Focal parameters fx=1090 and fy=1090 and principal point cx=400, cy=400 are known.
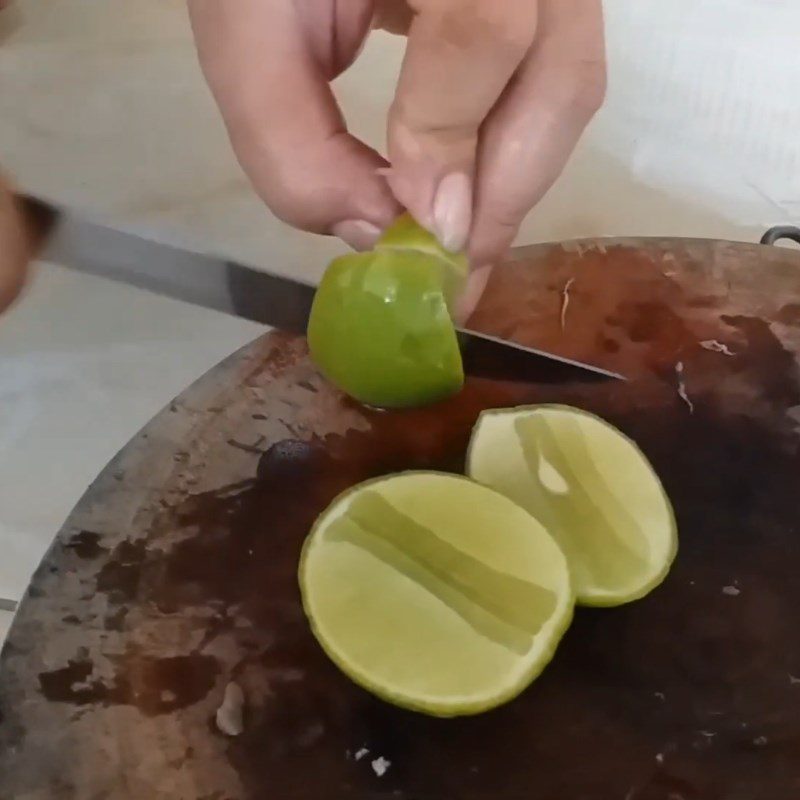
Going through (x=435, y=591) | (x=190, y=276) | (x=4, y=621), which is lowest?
(x=4, y=621)

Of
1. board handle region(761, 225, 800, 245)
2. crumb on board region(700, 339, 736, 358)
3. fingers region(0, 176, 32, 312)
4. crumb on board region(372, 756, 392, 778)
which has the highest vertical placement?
fingers region(0, 176, 32, 312)

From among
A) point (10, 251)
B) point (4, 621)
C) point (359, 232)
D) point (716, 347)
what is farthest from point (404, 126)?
point (4, 621)

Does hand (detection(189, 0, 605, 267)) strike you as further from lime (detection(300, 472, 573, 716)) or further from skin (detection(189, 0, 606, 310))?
lime (detection(300, 472, 573, 716))

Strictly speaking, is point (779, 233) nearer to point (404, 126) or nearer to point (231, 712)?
point (404, 126)

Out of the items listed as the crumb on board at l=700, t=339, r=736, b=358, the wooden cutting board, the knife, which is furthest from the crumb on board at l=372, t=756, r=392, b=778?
the crumb on board at l=700, t=339, r=736, b=358

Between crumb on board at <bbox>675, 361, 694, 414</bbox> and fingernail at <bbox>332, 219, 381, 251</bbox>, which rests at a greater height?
fingernail at <bbox>332, 219, 381, 251</bbox>

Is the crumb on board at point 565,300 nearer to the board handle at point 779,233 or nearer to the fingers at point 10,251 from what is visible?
the board handle at point 779,233

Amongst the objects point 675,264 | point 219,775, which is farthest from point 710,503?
point 219,775

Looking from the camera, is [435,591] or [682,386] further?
[682,386]
